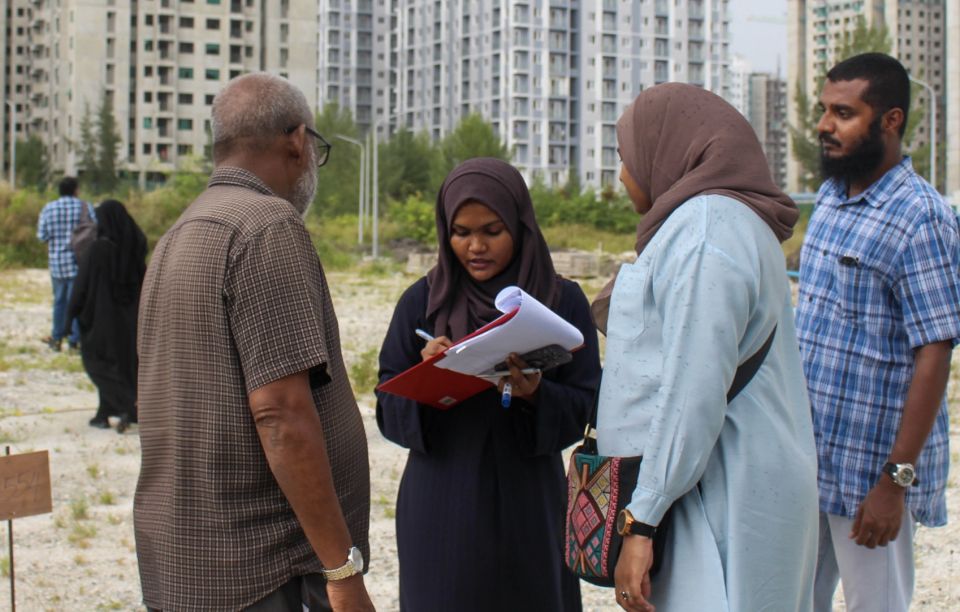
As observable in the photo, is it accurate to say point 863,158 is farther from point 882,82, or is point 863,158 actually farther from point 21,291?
point 21,291

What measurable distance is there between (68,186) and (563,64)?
319 feet

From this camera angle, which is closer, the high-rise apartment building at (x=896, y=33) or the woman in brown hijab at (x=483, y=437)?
the woman in brown hijab at (x=483, y=437)

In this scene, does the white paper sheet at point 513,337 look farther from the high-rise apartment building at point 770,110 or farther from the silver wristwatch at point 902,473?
the high-rise apartment building at point 770,110

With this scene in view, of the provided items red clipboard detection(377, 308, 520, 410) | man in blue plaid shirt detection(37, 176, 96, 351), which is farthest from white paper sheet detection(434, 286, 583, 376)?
man in blue plaid shirt detection(37, 176, 96, 351)

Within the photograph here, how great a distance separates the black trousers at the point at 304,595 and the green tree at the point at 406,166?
6290cm

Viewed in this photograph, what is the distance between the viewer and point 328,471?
2.30 meters

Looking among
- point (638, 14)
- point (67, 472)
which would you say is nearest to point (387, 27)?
point (638, 14)

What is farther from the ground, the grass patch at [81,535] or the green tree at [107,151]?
the green tree at [107,151]

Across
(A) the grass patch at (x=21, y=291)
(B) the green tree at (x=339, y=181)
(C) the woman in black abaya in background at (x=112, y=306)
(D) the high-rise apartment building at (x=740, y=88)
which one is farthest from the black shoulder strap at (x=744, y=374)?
(D) the high-rise apartment building at (x=740, y=88)

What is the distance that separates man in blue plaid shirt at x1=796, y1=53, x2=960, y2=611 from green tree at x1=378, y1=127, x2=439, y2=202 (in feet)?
203

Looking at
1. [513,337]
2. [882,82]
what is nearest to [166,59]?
[882,82]

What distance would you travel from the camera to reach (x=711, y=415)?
2209mm

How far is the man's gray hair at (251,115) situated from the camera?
2508 millimetres

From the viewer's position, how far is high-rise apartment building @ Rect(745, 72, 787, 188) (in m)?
156
